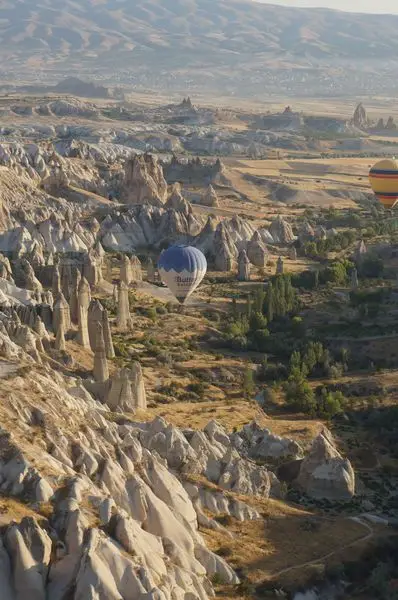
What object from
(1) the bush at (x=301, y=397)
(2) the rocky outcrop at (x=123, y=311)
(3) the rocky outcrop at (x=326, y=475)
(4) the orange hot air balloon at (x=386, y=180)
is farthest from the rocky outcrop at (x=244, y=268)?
(3) the rocky outcrop at (x=326, y=475)

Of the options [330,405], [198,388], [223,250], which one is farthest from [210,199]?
[330,405]

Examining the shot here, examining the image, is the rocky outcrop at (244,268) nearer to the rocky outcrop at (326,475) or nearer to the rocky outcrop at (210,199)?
the rocky outcrop at (210,199)

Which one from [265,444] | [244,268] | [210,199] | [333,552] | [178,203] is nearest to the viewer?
[333,552]

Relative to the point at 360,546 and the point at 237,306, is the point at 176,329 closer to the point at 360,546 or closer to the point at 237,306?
the point at 237,306

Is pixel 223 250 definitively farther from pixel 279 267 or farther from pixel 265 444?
pixel 265 444

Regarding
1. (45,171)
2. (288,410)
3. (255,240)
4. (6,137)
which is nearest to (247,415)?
(288,410)

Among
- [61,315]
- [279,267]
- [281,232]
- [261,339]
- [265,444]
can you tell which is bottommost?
[281,232]

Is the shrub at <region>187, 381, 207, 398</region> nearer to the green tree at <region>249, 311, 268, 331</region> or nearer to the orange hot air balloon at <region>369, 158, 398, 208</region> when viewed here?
the green tree at <region>249, 311, 268, 331</region>
